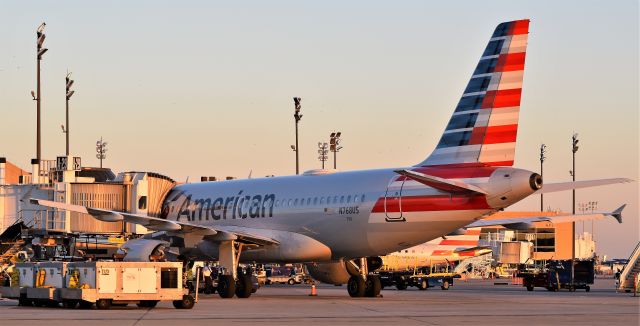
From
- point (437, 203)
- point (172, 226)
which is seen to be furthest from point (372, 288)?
point (172, 226)

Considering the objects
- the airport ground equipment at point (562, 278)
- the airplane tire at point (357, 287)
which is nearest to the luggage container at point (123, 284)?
the airplane tire at point (357, 287)

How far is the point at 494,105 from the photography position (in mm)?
37312

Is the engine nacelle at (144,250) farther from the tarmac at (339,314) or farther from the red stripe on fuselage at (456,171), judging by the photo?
the red stripe on fuselage at (456,171)

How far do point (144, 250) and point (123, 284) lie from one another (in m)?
10.7

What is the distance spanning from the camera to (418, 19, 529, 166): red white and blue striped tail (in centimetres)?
3712

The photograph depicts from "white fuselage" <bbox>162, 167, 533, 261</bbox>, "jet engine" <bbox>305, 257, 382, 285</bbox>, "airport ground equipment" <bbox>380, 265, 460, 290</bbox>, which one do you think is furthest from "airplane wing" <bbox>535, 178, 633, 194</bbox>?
"airport ground equipment" <bbox>380, 265, 460, 290</bbox>

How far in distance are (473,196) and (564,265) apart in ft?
99.3

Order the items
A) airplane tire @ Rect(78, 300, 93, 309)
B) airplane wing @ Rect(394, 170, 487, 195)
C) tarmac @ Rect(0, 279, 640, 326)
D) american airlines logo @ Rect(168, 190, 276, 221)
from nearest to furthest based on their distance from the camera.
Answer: tarmac @ Rect(0, 279, 640, 326) → airplane tire @ Rect(78, 300, 93, 309) → airplane wing @ Rect(394, 170, 487, 195) → american airlines logo @ Rect(168, 190, 276, 221)

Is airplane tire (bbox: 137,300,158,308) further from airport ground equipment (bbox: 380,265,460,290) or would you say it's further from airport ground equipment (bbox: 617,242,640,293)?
airport ground equipment (bbox: 380,265,460,290)

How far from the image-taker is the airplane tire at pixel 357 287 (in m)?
43.4

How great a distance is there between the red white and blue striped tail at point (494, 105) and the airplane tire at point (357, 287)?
733 centimetres

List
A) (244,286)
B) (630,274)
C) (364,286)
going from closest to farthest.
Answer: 1. (244,286)
2. (364,286)
3. (630,274)

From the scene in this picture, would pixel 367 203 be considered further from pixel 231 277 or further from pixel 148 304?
pixel 148 304

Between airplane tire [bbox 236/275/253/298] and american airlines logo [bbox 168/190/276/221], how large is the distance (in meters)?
2.89
